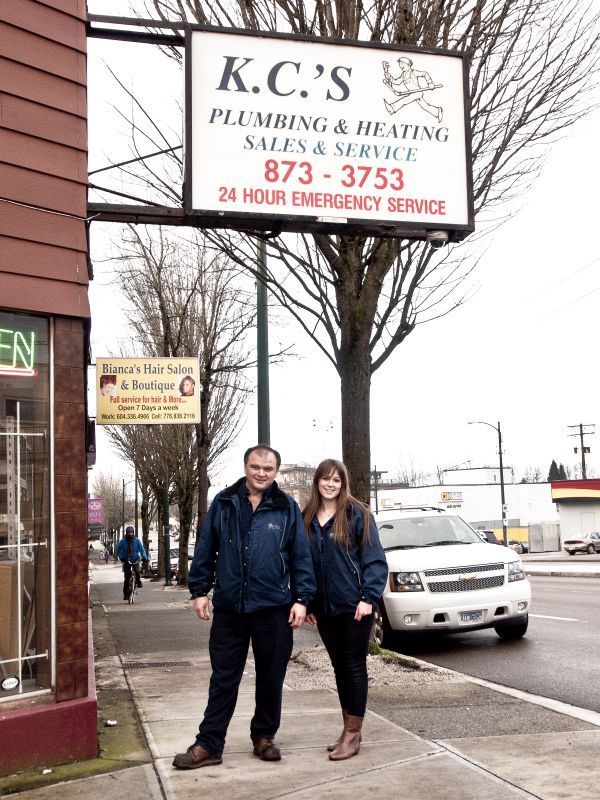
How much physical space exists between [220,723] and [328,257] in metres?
5.67

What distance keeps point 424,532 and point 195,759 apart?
687 cm

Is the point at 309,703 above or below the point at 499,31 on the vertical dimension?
below

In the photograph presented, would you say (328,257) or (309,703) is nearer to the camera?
(309,703)

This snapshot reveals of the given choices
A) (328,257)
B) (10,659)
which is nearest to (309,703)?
(10,659)

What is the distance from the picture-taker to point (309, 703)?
269 inches

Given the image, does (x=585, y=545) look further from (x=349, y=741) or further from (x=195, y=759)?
(x=195, y=759)

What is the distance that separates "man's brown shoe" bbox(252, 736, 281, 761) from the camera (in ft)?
16.5

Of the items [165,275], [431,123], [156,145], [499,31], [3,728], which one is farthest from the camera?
[165,275]

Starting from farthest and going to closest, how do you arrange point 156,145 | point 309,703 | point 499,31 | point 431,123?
point 156,145 < point 499,31 < point 431,123 < point 309,703

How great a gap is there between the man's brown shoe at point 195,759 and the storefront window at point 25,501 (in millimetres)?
918

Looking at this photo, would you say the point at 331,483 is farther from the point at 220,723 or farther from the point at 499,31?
the point at 499,31

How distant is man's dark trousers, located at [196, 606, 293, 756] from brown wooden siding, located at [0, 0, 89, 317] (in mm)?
2086

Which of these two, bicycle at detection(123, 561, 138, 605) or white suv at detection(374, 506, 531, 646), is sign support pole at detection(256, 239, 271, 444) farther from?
bicycle at detection(123, 561, 138, 605)

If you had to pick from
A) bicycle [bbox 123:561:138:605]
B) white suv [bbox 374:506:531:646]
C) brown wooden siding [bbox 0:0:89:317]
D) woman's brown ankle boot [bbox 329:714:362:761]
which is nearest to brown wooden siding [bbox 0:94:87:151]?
brown wooden siding [bbox 0:0:89:317]
